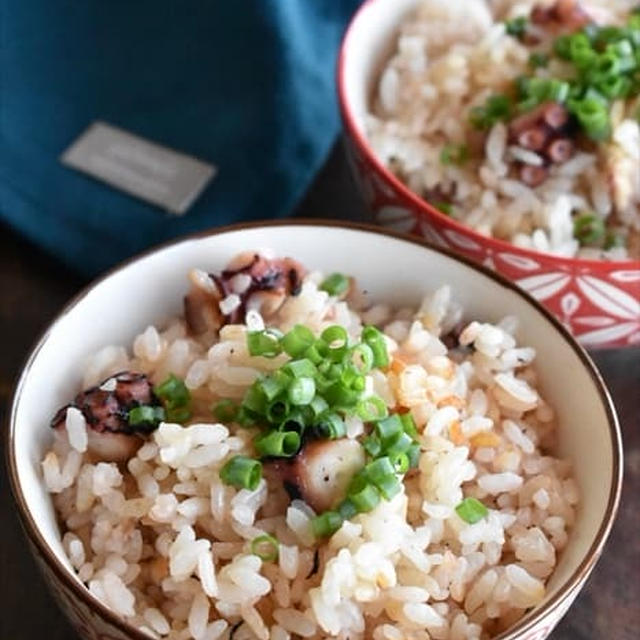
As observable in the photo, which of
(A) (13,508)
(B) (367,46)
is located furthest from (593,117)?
(A) (13,508)

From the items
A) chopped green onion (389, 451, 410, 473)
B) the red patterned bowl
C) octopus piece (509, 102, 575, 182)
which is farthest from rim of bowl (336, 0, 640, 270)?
chopped green onion (389, 451, 410, 473)

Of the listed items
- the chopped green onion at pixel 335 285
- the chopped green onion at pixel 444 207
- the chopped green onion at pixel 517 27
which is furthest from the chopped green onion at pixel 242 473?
the chopped green onion at pixel 517 27

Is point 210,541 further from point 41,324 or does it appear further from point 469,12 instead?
point 469,12

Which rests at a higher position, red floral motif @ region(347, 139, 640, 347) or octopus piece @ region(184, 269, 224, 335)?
octopus piece @ region(184, 269, 224, 335)

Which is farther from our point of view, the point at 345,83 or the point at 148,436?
the point at 345,83

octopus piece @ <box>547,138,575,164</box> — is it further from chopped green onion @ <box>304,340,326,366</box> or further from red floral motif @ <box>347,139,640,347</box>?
chopped green onion @ <box>304,340,326,366</box>

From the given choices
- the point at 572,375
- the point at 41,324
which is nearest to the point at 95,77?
the point at 41,324
